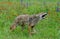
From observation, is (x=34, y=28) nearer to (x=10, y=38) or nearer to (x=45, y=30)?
(x=45, y=30)

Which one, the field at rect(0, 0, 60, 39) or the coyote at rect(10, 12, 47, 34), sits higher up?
the coyote at rect(10, 12, 47, 34)

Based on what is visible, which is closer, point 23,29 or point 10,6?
point 23,29

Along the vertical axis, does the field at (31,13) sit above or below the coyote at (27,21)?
below

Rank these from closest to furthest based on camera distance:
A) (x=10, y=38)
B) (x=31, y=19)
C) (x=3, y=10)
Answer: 1. (x=10, y=38)
2. (x=31, y=19)
3. (x=3, y=10)

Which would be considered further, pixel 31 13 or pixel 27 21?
pixel 31 13

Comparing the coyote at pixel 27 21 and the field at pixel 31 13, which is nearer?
the field at pixel 31 13

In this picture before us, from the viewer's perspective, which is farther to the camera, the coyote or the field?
the coyote

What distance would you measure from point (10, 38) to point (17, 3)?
14.1 feet

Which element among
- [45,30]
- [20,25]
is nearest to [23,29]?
[20,25]

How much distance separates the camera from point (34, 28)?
10.2m

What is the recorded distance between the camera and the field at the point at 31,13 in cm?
954

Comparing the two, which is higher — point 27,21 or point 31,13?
point 27,21

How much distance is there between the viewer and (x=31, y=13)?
11938 mm

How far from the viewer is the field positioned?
31.3 feet
